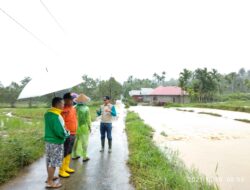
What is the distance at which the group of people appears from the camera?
178 inches

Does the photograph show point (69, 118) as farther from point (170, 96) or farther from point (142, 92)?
point (142, 92)

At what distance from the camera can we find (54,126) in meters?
4.47

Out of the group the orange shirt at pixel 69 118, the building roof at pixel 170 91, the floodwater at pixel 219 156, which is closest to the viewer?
the orange shirt at pixel 69 118

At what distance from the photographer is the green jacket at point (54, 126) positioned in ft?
14.7

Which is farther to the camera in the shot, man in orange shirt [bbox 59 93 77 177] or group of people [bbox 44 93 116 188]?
man in orange shirt [bbox 59 93 77 177]

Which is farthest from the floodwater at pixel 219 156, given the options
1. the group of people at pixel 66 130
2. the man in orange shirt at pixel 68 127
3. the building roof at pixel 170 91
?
the building roof at pixel 170 91

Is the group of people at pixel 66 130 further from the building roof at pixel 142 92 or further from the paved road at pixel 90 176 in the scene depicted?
the building roof at pixel 142 92

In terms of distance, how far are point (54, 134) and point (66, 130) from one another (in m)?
0.36

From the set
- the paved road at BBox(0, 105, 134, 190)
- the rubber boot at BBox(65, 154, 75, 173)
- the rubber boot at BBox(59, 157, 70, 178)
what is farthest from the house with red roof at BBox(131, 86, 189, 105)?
the rubber boot at BBox(59, 157, 70, 178)

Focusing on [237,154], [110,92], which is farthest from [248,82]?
[237,154]

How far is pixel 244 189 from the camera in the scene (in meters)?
5.93

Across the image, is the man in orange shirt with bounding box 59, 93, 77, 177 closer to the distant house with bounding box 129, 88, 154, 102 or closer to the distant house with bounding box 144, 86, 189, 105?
the distant house with bounding box 144, 86, 189, 105

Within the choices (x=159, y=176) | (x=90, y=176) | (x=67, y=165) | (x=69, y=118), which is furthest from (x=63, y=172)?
(x=159, y=176)

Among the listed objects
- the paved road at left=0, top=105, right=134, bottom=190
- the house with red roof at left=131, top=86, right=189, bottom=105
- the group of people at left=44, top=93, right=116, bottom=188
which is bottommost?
the paved road at left=0, top=105, right=134, bottom=190
